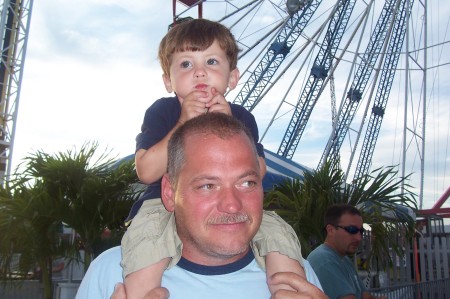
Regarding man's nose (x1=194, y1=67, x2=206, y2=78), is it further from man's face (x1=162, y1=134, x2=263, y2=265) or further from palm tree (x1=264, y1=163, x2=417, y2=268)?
palm tree (x1=264, y1=163, x2=417, y2=268)

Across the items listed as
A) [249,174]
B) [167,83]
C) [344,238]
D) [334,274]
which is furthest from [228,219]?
[344,238]

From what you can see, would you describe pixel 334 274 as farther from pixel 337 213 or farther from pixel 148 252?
pixel 148 252

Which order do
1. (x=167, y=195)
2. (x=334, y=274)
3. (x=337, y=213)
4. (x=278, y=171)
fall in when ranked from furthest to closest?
(x=278, y=171) < (x=337, y=213) < (x=334, y=274) < (x=167, y=195)

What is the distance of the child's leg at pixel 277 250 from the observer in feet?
4.99

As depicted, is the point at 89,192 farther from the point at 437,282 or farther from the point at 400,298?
the point at 437,282

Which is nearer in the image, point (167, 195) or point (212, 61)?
point (167, 195)

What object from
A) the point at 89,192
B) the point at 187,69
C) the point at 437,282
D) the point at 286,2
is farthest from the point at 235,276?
the point at 286,2

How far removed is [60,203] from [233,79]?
4.03m

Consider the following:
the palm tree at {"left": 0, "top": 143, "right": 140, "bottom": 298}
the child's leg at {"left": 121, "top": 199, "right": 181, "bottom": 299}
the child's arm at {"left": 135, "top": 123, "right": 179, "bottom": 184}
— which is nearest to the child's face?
the child's arm at {"left": 135, "top": 123, "right": 179, "bottom": 184}

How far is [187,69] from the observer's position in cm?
189

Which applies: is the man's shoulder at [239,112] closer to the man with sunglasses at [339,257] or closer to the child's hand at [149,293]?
the child's hand at [149,293]

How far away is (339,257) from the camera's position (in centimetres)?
410

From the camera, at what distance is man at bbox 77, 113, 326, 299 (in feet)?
4.56

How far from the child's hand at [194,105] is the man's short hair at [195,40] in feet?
0.78
